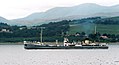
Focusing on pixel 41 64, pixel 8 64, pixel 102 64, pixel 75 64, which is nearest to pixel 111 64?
pixel 102 64

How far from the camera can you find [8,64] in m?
104

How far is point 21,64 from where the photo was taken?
103 m

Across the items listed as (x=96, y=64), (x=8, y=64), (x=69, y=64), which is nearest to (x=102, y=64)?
(x=96, y=64)

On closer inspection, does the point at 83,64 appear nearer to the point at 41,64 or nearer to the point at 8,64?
the point at 41,64

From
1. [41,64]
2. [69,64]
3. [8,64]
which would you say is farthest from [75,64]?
[8,64]

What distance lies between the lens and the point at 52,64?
333 ft

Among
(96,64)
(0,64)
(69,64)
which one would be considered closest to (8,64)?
(0,64)

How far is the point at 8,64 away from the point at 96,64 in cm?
2123

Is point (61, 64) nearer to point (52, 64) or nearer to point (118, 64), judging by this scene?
point (52, 64)

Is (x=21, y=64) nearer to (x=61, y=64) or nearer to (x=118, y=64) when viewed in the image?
(x=61, y=64)

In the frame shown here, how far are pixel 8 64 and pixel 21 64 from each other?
3.32m

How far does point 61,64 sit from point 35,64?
20.3ft

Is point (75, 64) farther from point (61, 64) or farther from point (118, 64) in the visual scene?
point (118, 64)

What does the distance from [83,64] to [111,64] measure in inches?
261
